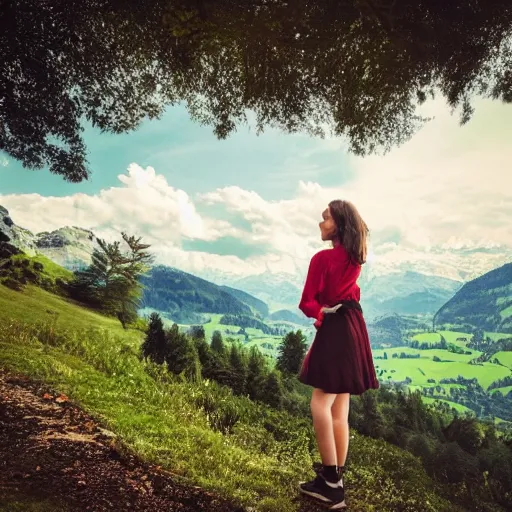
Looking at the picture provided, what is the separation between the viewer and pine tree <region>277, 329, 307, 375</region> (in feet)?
23.8

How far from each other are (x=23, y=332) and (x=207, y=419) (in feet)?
11.3

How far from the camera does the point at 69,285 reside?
8125 millimetres

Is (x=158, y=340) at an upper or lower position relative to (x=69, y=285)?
lower

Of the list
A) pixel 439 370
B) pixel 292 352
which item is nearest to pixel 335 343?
pixel 292 352

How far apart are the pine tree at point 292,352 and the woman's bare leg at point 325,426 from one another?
4.06m

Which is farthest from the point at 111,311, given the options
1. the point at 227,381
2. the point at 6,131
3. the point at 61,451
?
the point at 61,451

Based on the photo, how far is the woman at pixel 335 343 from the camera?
313 centimetres

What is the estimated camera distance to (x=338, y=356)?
3133mm

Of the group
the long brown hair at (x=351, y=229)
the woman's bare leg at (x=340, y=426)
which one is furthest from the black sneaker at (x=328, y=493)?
the long brown hair at (x=351, y=229)

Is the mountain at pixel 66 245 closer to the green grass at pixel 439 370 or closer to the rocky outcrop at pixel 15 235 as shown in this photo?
the rocky outcrop at pixel 15 235

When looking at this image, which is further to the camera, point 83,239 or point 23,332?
point 83,239

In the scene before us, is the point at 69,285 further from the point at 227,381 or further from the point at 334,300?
the point at 334,300

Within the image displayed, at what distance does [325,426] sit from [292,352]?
167 inches

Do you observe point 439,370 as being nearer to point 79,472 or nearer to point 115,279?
point 115,279
